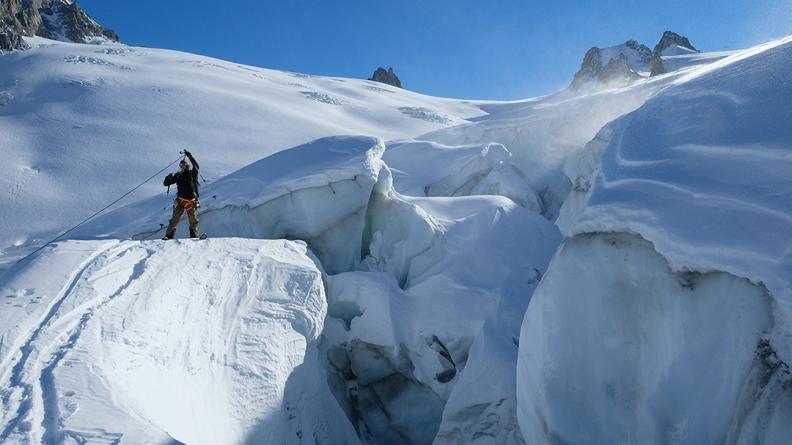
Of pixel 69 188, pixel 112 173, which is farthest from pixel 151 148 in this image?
pixel 69 188

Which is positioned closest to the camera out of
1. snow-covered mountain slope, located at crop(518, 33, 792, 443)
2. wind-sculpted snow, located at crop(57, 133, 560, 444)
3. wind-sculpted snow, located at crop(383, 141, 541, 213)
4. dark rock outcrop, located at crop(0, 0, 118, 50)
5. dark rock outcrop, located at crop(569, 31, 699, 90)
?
snow-covered mountain slope, located at crop(518, 33, 792, 443)

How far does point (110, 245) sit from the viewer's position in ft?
17.3

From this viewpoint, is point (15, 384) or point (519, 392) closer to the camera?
point (15, 384)

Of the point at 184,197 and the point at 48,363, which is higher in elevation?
the point at 184,197

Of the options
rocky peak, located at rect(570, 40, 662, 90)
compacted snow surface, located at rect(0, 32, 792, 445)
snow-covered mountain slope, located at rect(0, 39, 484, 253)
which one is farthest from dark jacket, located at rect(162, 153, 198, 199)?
rocky peak, located at rect(570, 40, 662, 90)

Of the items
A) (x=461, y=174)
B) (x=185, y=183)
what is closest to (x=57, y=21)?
(x=461, y=174)

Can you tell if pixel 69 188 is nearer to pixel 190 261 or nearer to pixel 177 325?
pixel 190 261

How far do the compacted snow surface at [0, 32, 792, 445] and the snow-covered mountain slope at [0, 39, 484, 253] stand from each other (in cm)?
134

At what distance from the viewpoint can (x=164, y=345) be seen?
4141 mm

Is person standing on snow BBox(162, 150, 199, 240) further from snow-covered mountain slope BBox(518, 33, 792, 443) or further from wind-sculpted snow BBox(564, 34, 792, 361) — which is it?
wind-sculpted snow BBox(564, 34, 792, 361)

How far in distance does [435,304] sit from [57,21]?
49478 mm

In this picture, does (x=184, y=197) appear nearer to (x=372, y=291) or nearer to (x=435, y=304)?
(x=372, y=291)

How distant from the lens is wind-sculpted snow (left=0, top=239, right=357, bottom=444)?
319cm

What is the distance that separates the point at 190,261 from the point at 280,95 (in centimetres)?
2040
